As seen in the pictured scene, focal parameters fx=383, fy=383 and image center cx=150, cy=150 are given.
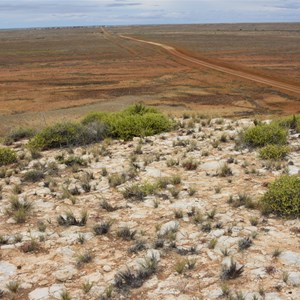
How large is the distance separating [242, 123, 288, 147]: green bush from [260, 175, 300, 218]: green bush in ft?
9.90

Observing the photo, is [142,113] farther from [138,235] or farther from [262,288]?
[262,288]

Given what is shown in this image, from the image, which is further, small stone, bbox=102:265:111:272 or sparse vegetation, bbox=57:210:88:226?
sparse vegetation, bbox=57:210:88:226

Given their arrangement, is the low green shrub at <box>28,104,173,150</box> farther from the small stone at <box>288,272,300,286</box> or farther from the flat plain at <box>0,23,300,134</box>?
the flat plain at <box>0,23,300,134</box>

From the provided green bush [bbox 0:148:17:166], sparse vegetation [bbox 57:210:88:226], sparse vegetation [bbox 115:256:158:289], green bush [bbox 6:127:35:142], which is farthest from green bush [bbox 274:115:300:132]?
green bush [bbox 6:127:35:142]

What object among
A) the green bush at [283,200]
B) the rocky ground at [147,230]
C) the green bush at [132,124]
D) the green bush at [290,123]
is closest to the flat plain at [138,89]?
the green bush at [132,124]

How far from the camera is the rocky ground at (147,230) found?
430 cm

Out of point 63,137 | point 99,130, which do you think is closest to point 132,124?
point 99,130

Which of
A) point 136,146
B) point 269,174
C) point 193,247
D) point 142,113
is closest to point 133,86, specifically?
point 142,113

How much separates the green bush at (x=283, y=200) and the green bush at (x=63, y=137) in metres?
5.43

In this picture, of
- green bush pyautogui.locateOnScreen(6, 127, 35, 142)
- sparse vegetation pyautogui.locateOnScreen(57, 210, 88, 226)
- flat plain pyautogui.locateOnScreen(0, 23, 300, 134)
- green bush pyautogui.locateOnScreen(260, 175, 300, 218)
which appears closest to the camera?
green bush pyautogui.locateOnScreen(260, 175, 300, 218)

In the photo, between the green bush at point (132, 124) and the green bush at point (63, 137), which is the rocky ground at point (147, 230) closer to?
the green bush at point (63, 137)

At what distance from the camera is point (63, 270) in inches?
183

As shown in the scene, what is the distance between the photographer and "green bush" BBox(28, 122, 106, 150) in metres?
9.83

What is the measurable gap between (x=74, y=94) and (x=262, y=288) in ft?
80.7
